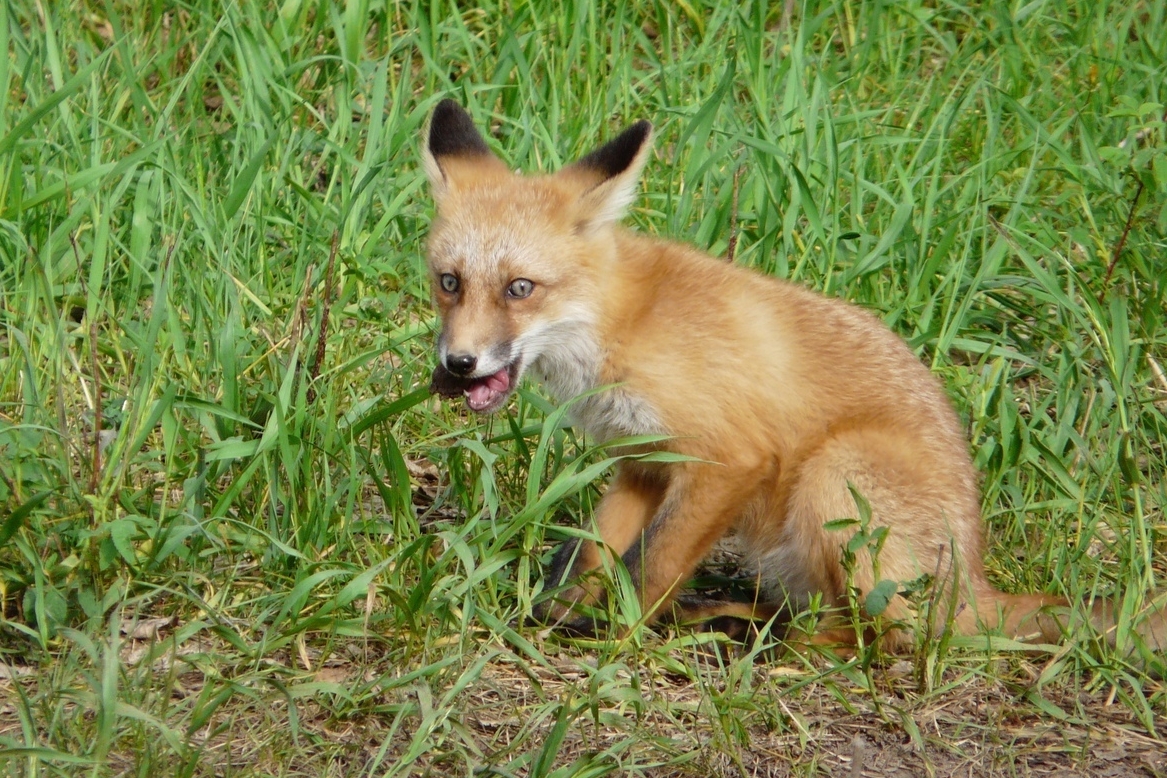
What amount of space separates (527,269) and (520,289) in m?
0.06

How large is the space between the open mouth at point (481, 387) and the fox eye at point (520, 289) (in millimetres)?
199

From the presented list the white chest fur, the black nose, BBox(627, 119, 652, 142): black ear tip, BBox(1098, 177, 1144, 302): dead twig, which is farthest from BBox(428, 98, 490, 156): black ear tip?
BBox(1098, 177, 1144, 302): dead twig

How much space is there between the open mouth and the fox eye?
199mm

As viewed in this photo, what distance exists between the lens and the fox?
3.62 meters

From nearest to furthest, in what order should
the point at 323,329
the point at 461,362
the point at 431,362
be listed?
the point at 461,362 → the point at 323,329 → the point at 431,362

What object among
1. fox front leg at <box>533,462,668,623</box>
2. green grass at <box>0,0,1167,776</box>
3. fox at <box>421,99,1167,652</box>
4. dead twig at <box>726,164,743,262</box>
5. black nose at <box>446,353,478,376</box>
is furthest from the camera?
dead twig at <box>726,164,743,262</box>

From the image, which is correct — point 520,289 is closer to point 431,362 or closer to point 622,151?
point 622,151

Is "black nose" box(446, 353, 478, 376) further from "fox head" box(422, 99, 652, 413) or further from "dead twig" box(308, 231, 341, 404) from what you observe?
"dead twig" box(308, 231, 341, 404)

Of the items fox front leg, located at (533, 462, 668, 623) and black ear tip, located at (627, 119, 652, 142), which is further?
fox front leg, located at (533, 462, 668, 623)

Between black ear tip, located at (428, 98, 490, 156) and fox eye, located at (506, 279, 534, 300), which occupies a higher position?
black ear tip, located at (428, 98, 490, 156)

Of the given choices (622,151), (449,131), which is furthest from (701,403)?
(449,131)

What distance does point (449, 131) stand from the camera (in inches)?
162

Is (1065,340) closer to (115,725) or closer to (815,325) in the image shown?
(815,325)

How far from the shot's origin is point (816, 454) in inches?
147
